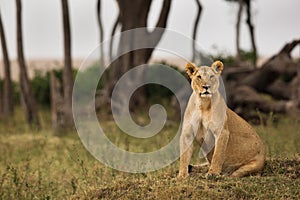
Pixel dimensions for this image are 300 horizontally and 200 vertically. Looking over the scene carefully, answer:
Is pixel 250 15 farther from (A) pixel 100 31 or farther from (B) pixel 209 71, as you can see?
(B) pixel 209 71

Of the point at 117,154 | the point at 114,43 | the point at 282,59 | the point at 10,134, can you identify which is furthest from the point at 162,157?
the point at 114,43

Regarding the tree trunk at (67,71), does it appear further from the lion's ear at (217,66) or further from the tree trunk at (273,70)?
the lion's ear at (217,66)

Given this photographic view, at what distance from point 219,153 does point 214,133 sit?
19 cm

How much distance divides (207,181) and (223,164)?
0.48 m

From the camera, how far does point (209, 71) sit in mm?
5941

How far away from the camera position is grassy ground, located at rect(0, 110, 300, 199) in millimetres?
5699

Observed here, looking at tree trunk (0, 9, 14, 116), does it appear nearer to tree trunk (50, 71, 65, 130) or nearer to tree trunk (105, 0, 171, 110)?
tree trunk (50, 71, 65, 130)

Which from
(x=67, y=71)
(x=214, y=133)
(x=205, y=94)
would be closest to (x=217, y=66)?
(x=205, y=94)

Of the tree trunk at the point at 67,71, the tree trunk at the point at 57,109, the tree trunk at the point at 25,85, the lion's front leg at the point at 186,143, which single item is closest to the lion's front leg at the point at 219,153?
the lion's front leg at the point at 186,143

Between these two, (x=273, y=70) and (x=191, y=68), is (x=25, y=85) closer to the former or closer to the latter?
(x=273, y=70)

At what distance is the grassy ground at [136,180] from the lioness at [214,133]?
170 millimetres

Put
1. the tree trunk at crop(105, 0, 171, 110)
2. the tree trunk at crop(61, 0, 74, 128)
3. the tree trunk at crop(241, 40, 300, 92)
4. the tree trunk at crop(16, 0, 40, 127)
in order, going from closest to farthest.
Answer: the tree trunk at crop(61, 0, 74, 128), the tree trunk at crop(241, 40, 300, 92), the tree trunk at crop(16, 0, 40, 127), the tree trunk at crop(105, 0, 171, 110)

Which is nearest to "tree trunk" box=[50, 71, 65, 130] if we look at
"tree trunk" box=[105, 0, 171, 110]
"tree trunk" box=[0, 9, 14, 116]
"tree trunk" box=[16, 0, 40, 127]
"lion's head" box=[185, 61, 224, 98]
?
"tree trunk" box=[16, 0, 40, 127]

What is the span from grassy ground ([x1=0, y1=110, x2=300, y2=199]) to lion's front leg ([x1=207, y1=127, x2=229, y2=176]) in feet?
0.40
